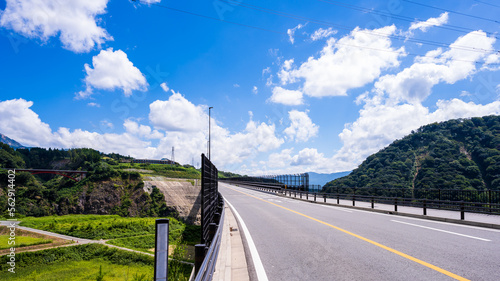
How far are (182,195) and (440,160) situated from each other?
85.2 m

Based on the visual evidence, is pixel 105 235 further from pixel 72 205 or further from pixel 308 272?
pixel 308 272

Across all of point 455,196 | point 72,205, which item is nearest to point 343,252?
point 455,196

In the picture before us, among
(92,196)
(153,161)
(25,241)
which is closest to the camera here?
(25,241)

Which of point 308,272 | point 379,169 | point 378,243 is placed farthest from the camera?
point 379,169

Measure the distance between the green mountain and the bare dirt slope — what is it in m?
53.2

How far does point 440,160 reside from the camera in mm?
63156

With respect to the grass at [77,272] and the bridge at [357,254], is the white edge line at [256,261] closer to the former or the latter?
the bridge at [357,254]

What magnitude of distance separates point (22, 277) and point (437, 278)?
79126 mm

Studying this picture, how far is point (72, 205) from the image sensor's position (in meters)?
103

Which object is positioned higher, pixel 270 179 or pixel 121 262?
pixel 270 179

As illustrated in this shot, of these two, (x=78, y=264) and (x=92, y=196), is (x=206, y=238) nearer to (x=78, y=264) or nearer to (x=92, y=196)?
(x=78, y=264)

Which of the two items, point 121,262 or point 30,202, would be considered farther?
point 30,202

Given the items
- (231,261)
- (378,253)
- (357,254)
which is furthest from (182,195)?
(378,253)

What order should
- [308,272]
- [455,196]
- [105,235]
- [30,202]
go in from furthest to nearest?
[30,202] < [105,235] < [455,196] < [308,272]
